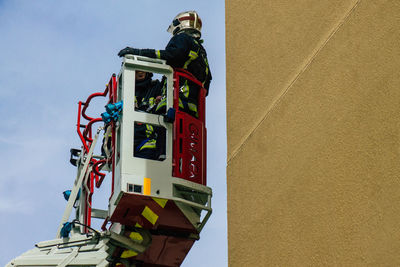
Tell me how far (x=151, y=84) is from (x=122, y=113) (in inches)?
40.5

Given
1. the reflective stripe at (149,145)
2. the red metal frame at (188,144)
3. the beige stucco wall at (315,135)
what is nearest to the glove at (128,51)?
the red metal frame at (188,144)

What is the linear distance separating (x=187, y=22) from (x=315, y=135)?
506cm

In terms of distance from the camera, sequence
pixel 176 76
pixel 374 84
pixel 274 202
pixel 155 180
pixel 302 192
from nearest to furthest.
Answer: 1. pixel 374 84
2. pixel 302 192
3. pixel 274 202
4. pixel 155 180
5. pixel 176 76

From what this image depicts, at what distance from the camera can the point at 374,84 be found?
4.43 metres

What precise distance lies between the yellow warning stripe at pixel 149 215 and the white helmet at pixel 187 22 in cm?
260

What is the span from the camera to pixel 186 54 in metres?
9.03

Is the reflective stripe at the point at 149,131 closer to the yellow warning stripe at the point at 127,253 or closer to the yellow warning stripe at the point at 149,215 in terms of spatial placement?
the yellow warning stripe at the point at 149,215

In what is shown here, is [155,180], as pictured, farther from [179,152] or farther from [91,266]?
[91,266]

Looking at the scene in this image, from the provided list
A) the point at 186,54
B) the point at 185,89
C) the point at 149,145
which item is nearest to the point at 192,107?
the point at 185,89

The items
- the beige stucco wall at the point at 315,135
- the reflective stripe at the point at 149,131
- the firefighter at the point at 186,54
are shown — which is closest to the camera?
the beige stucco wall at the point at 315,135

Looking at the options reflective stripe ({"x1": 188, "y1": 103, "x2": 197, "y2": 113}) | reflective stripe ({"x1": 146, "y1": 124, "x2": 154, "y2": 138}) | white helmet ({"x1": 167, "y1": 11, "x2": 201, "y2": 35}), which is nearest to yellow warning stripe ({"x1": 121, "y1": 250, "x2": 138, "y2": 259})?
reflective stripe ({"x1": 146, "y1": 124, "x2": 154, "y2": 138})

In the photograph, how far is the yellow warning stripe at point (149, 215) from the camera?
26.8 feet

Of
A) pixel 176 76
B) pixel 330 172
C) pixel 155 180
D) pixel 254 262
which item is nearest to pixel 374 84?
pixel 330 172

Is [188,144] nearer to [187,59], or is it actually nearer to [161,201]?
[161,201]
